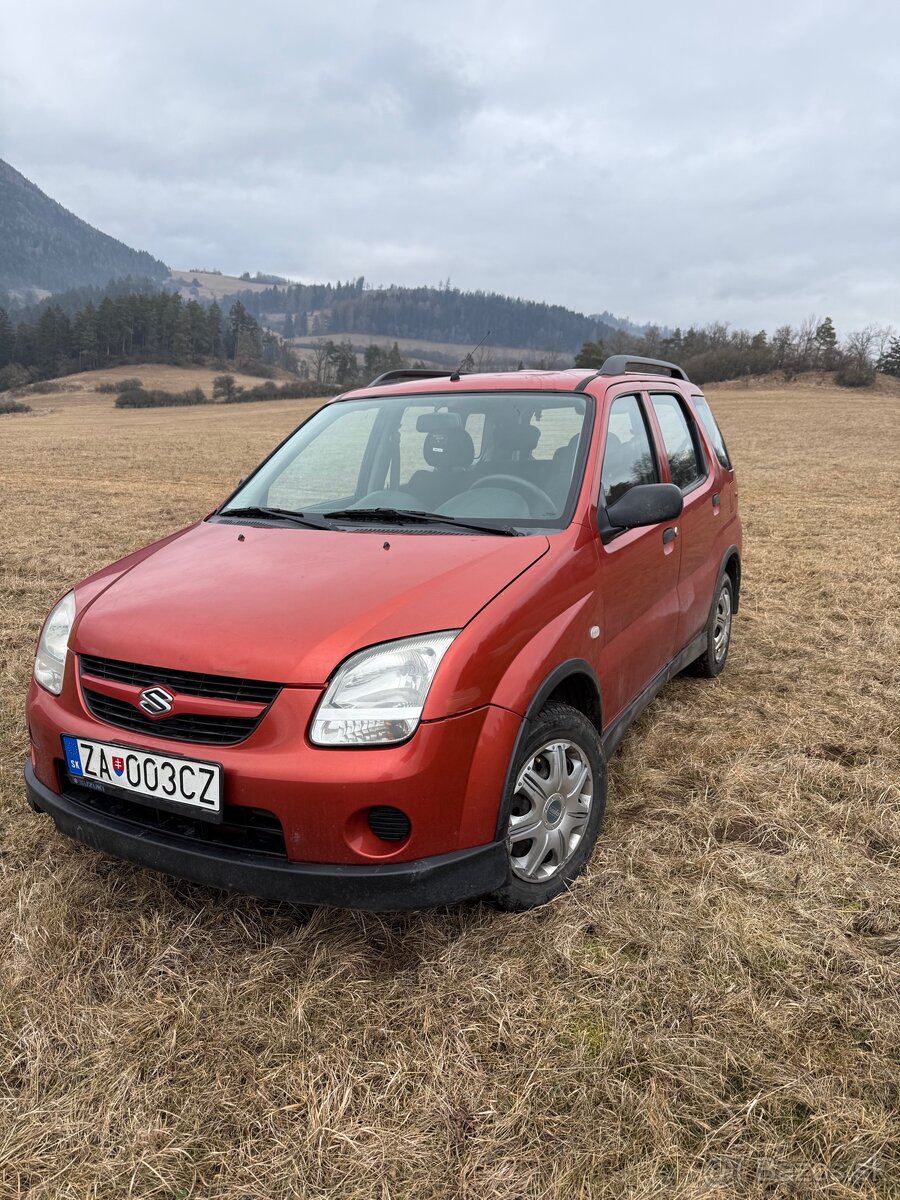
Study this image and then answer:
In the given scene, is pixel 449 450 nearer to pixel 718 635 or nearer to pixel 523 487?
pixel 523 487

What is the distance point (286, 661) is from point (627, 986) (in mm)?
1361

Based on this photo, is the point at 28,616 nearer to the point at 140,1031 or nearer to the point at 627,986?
the point at 140,1031

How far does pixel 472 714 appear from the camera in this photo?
6.84ft

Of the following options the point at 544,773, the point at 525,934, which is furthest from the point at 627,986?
the point at 544,773

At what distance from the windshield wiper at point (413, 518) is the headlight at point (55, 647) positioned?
99cm

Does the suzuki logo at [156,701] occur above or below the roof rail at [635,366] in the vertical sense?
below

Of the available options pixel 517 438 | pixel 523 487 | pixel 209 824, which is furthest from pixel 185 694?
pixel 517 438

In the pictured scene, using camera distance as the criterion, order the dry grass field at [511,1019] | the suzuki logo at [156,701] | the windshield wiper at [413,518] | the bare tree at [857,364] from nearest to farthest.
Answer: the dry grass field at [511,1019] < the suzuki logo at [156,701] < the windshield wiper at [413,518] < the bare tree at [857,364]

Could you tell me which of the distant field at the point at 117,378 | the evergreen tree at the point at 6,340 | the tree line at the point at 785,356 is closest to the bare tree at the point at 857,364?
the tree line at the point at 785,356

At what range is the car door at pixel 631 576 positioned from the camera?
9.48 feet

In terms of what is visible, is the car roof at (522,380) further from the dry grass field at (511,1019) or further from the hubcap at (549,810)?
the dry grass field at (511,1019)

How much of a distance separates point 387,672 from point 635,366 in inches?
101

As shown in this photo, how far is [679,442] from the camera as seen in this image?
13.3 feet

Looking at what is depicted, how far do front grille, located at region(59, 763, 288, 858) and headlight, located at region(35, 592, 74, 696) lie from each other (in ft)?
0.97
